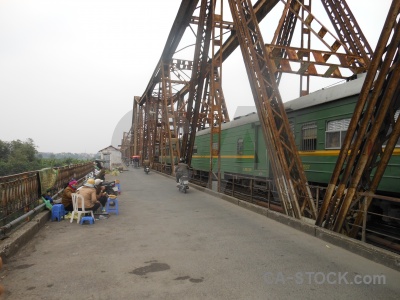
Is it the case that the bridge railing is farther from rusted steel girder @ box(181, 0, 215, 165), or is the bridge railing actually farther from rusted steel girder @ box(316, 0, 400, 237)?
rusted steel girder @ box(181, 0, 215, 165)

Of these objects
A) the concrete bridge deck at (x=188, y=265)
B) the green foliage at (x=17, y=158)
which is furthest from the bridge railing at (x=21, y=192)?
the green foliage at (x=17, y=158)

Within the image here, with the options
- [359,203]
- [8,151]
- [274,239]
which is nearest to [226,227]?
[274,239]

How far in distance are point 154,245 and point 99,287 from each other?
75.1 inches

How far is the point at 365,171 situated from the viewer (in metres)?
5.34

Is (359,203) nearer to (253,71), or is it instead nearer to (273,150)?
(273,150)

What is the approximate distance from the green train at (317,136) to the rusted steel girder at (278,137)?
1169mm

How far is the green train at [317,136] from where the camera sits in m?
7.38

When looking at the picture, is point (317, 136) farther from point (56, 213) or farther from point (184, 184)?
point (56, 213)

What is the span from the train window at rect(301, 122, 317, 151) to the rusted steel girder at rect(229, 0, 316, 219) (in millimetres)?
1366

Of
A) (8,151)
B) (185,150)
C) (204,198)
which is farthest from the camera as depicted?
(8,151)

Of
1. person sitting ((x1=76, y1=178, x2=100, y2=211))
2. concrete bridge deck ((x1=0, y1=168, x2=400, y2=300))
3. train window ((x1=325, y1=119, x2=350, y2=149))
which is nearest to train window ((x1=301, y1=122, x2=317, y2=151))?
train window ((x1=325, y1=119, x2=350, y2=149))

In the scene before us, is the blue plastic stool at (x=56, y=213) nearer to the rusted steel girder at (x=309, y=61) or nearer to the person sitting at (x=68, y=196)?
the person sitting at (x=68, y=196)

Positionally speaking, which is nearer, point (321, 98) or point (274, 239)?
point (274, 239)

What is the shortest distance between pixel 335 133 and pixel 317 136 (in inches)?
27.5
